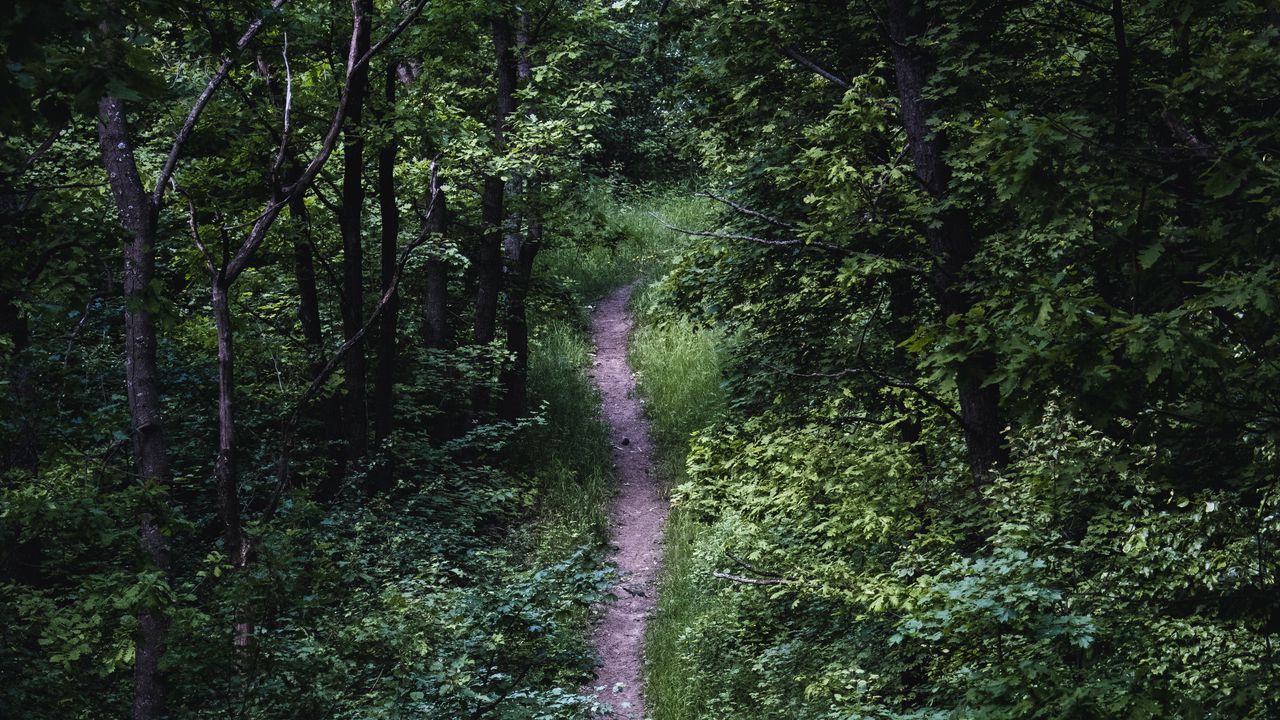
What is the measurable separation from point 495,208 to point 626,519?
17.4 feet

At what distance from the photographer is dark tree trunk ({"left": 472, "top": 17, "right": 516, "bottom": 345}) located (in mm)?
14344

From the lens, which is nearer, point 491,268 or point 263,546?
point 263,546

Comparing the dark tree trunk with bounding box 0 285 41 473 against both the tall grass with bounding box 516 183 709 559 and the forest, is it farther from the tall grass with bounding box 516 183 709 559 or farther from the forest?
the tall grass with bounding box 516 183 709 559

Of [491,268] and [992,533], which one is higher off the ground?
[491,268]

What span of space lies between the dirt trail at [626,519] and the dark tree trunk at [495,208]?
3656mm

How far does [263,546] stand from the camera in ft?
19.8

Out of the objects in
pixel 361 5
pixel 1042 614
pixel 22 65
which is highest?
pixel 361 5

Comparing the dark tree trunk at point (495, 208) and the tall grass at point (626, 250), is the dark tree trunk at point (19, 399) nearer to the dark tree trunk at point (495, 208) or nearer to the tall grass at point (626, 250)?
the dark tree trunk at point (495, 208)

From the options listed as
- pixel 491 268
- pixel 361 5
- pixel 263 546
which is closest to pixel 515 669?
pixel 263 546

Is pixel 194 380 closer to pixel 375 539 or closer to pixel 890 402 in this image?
pixel 375 539

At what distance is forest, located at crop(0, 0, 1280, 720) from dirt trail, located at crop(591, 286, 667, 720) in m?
0.14

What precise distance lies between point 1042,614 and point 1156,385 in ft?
3.79

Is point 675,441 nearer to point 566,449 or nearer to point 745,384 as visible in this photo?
point 566,449

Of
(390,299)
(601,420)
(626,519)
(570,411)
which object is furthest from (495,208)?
(626,519)
